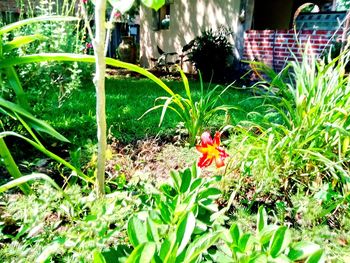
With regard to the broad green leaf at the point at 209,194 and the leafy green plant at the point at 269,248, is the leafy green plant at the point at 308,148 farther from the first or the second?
the leafy green plant at the point at 269,248

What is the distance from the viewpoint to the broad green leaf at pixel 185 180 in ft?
3.94

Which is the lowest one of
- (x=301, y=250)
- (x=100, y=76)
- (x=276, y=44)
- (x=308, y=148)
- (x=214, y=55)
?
(x=301, y=250)

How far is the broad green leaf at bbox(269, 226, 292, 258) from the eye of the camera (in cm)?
88

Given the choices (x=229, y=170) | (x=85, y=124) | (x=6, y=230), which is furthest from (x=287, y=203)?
(x=85, y=124)

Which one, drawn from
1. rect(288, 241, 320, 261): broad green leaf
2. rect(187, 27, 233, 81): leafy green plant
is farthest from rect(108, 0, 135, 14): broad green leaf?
rect(187, 27, 233, 81): leafy green plant

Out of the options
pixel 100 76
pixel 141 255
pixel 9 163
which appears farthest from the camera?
pixel 9 163

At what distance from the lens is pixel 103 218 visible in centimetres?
112

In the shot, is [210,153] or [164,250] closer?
[164,250]

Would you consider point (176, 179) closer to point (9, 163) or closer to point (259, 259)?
point (259, 259)

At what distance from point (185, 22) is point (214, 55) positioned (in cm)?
264

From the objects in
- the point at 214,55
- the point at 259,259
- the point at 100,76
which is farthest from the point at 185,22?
the point at 259,259

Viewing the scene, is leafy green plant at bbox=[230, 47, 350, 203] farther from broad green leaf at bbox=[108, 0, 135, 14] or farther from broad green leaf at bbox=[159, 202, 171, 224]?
broad green leaf at bbox=[108, 0, 135, 14]

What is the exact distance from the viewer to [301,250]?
922 mm

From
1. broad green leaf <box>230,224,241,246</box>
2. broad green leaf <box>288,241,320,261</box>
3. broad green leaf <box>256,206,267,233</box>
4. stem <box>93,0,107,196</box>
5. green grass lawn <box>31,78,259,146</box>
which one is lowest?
green grass lawn <box>31,78,259,146</box>
